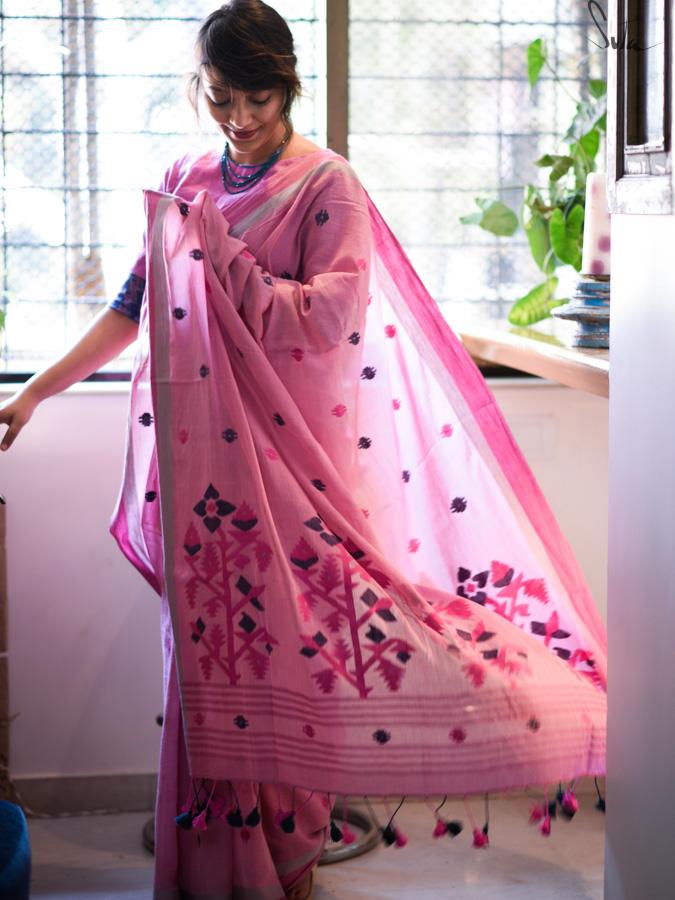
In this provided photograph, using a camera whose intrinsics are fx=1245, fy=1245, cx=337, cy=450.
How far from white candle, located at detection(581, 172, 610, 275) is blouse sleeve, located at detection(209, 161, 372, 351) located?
0.48 metres

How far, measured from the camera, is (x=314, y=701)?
6.22 ft

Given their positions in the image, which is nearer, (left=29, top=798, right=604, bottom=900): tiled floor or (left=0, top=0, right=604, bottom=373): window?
(left=29, top=798, right=604, bottom=900): tiled floor

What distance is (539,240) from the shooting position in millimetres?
2719

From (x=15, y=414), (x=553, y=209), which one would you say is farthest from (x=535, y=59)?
(x=15, y=414)

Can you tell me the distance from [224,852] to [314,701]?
40cm

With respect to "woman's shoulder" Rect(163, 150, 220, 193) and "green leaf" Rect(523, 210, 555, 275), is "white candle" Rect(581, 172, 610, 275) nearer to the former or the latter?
"green leaf" Rect(523, 210, 555, 275)

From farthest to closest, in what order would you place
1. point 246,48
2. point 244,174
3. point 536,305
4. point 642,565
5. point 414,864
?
point 536,305, point 414,864, point 244,174, point 246,48, point 642,565

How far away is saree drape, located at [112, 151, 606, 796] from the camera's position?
6.18ft

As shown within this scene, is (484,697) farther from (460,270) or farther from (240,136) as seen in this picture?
(460,270)

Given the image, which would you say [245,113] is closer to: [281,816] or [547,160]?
[547,160]

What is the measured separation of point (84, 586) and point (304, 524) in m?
0.88

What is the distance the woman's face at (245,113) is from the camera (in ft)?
6.58

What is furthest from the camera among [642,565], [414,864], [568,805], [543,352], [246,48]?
[414,864]

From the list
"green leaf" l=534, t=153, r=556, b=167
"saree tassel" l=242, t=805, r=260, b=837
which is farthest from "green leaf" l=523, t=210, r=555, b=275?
"saree tassel" l=242, t=805, r=260, b=837
